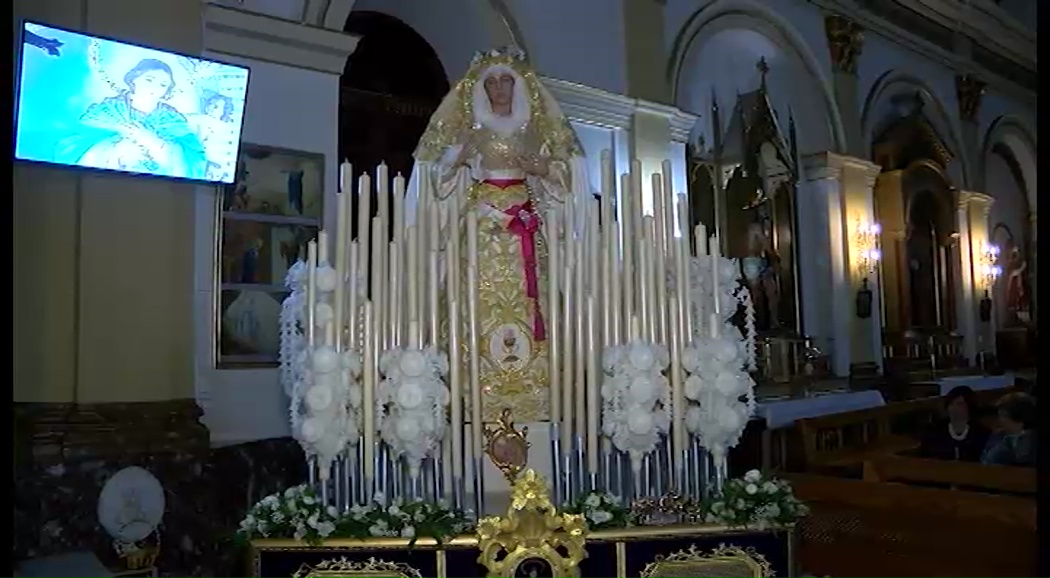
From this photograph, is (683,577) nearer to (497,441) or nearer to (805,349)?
(497,441)

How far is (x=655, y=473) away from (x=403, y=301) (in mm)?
1202

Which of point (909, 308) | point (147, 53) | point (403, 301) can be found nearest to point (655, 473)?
point (403, 301)

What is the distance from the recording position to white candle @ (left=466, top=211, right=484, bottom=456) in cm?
Result: 393

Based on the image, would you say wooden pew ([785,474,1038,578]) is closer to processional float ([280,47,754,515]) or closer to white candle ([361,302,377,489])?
processional float ([280,47,754,515])

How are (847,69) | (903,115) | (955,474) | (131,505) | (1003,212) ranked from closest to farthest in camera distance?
(131,505)
(955,474)
(847,69)
(903,115)
(1003,212)

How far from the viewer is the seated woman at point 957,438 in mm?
6766

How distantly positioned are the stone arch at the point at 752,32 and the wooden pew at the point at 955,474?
4.70 meters

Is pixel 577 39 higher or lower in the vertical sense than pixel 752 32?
lower

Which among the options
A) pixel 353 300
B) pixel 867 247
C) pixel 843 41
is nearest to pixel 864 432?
pixel 867 247

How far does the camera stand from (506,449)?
4238 millimetres

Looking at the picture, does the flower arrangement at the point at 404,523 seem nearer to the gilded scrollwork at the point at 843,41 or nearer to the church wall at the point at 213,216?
the church wall at the point at 213,216

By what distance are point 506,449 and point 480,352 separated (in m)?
0.40

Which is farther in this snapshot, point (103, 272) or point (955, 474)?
point (955, 474)

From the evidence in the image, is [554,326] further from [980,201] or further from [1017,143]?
[1017,143]
